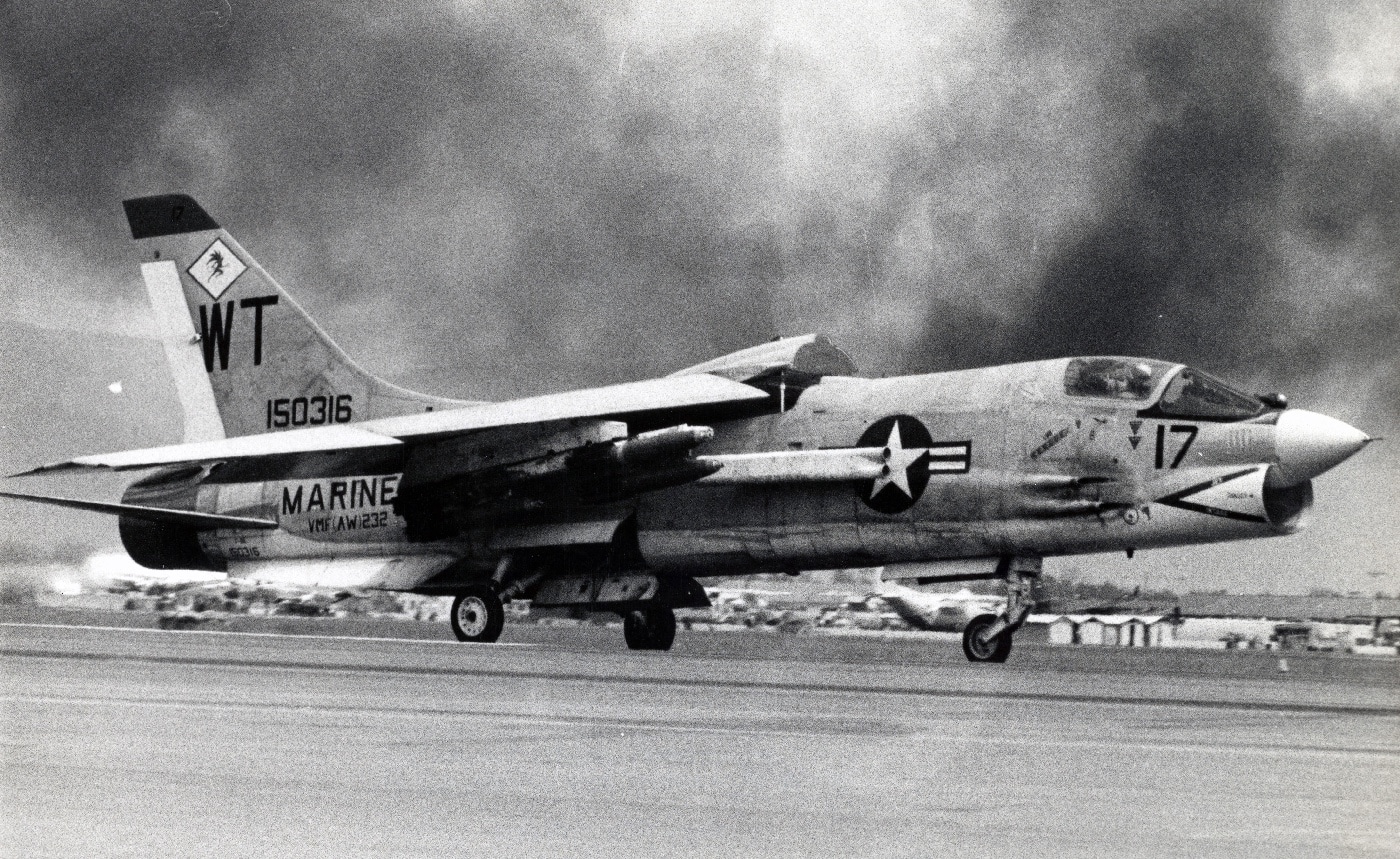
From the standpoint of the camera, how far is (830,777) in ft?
23.3

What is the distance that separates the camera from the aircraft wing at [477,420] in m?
17.1

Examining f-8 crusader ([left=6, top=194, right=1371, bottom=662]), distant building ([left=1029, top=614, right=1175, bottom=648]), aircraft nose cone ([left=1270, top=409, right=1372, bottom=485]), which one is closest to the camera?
aircraft nose cone ([left=1270, top=409, right=1372, bottom=485])

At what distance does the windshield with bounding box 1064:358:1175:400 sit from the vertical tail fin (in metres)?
8.34

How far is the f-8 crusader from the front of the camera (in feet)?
49.4

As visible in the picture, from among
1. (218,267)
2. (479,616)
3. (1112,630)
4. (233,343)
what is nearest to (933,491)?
(479,616)

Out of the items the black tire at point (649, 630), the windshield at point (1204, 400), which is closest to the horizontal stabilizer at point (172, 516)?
the black tire at point (649, 630)

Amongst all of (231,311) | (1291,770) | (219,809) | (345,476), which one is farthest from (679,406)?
(219,809)

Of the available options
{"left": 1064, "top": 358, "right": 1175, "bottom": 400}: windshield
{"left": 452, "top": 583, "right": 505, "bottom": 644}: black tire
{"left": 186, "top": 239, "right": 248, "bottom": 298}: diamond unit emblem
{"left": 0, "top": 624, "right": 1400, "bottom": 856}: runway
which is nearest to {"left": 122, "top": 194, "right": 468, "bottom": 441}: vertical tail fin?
{"left": 186, "top": 239, "right": 248, "bottom": 298}: diamond unit emblem

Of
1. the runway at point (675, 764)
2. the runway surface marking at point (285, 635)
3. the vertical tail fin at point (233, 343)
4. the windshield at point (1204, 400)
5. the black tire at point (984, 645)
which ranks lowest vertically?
the runway at point (675, 764)

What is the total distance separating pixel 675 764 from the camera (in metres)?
7.46

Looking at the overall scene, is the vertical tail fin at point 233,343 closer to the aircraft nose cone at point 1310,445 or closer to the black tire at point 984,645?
the black tire at point 984,645

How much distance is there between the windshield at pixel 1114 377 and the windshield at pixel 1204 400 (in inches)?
7.2

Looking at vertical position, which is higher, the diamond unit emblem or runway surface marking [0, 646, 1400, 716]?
the diamond unit emblem

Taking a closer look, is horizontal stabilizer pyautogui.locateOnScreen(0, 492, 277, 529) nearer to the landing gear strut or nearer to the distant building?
the landing gear strut
